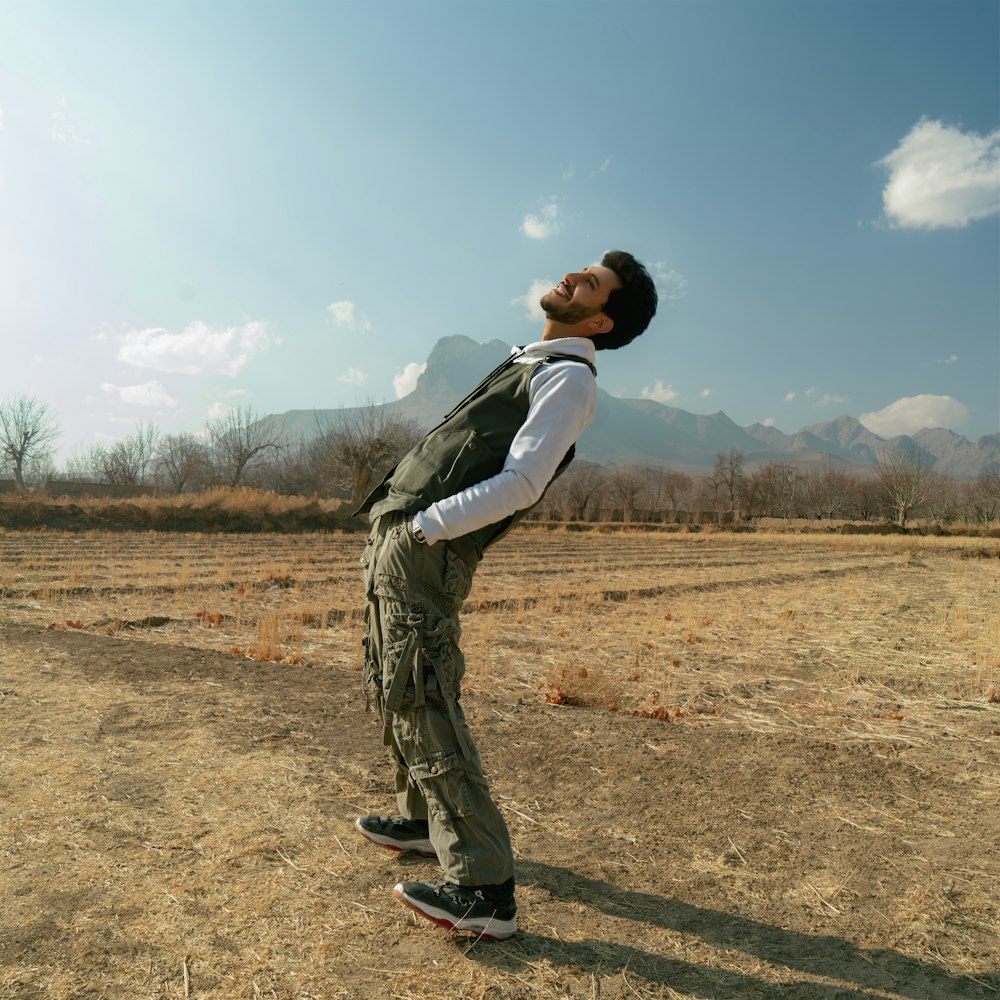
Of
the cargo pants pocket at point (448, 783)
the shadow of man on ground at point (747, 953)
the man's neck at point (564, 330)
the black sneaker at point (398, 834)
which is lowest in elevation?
the shadow of man on ground at point (747, 953)

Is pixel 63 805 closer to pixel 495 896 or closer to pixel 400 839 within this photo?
pixel 400 839

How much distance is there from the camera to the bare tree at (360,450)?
41.8m

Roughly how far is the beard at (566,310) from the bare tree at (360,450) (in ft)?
111

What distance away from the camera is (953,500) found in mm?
93312

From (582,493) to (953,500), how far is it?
52.6 meters

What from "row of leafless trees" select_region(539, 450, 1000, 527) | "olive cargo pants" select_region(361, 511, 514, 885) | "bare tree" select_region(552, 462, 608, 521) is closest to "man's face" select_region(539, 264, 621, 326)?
"olive cargo pants" select_region(361, 511, 514, 885)

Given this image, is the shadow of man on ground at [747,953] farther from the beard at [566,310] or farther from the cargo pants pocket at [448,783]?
the beard at [566,310]

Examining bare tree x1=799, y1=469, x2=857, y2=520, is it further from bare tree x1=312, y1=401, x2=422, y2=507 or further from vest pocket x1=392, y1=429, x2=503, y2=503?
vest pocket x1=392, y1=429, x2=503, y2=503

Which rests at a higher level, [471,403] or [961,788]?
[471,403]

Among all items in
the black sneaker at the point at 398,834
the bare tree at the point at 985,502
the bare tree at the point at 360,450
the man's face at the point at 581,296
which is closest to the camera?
the man's face at the point at 581,296

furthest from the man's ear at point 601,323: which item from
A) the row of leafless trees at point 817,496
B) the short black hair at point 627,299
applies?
the row of leafless trees at point 817,496

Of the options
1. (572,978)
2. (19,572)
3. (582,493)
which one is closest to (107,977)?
(572,978)

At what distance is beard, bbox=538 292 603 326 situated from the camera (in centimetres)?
223

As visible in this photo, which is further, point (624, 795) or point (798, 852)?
point (624, 795)
